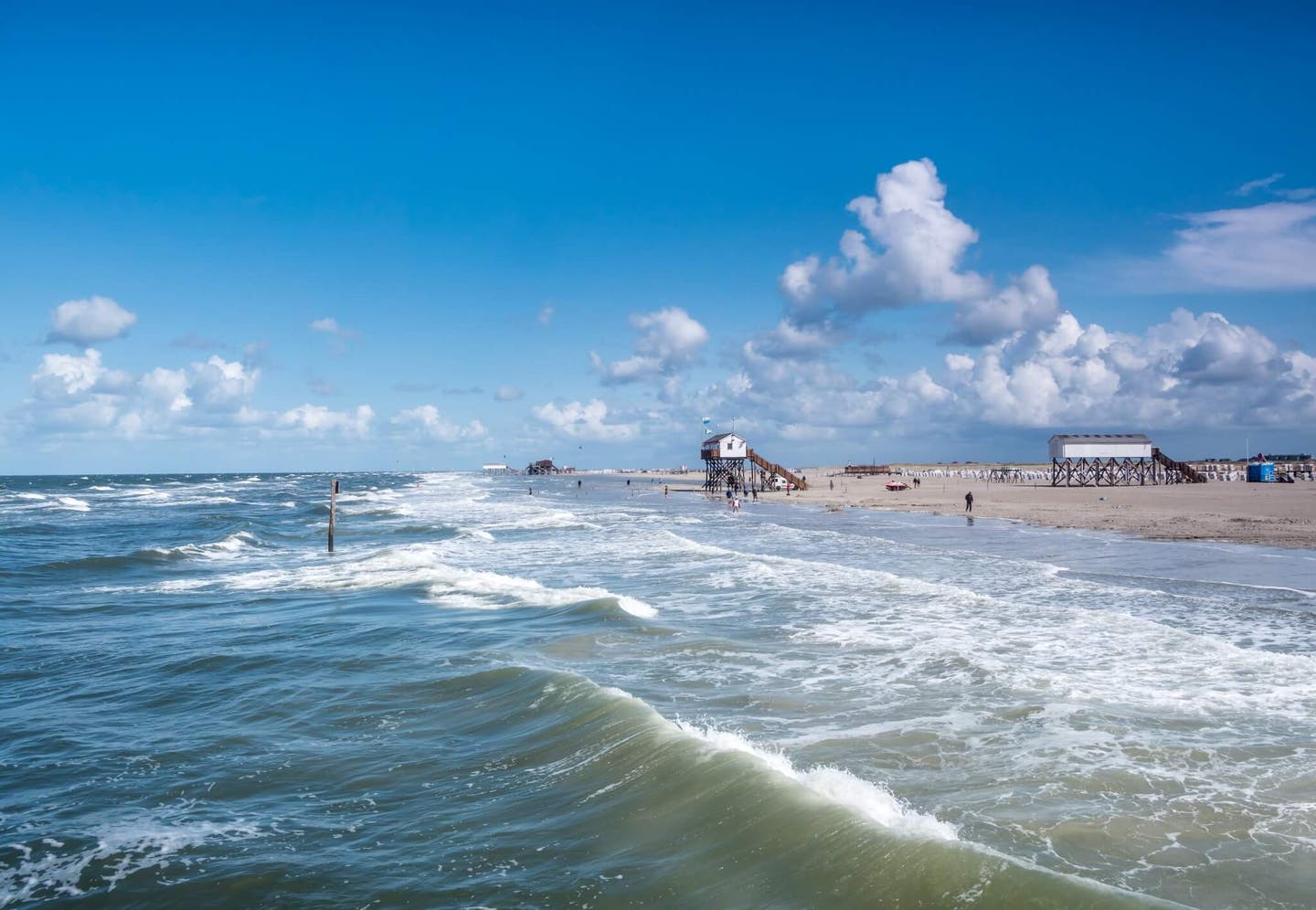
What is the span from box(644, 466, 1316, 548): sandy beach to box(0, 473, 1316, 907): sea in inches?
522

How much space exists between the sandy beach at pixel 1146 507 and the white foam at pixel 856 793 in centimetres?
2820

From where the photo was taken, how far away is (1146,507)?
4850 centimetres

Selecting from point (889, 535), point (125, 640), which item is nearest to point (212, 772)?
point (125, 640)

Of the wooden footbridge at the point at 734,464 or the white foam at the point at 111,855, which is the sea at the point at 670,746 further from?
the wooden footbridge at the point at 734,464

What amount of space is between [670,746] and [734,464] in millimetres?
78084

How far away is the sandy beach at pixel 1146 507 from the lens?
33.5 m

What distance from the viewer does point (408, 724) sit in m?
10.5

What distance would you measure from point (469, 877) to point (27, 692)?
9.52 meters

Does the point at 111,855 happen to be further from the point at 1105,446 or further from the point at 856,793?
the point at 1105,446

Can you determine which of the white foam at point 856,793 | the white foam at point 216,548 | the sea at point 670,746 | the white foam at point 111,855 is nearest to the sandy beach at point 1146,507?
the sea at point 670,746

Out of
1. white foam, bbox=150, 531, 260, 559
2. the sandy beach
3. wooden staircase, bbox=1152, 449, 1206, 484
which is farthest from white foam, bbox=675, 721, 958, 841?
wooden staircase, bbox=1152, 449, 1206, 484

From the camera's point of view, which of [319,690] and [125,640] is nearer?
[319,690]

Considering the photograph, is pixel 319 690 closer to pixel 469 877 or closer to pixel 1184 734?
pixel 469 877

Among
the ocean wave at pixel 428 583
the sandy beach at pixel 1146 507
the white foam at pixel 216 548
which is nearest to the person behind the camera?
the ocean wave at pixel 428 583
